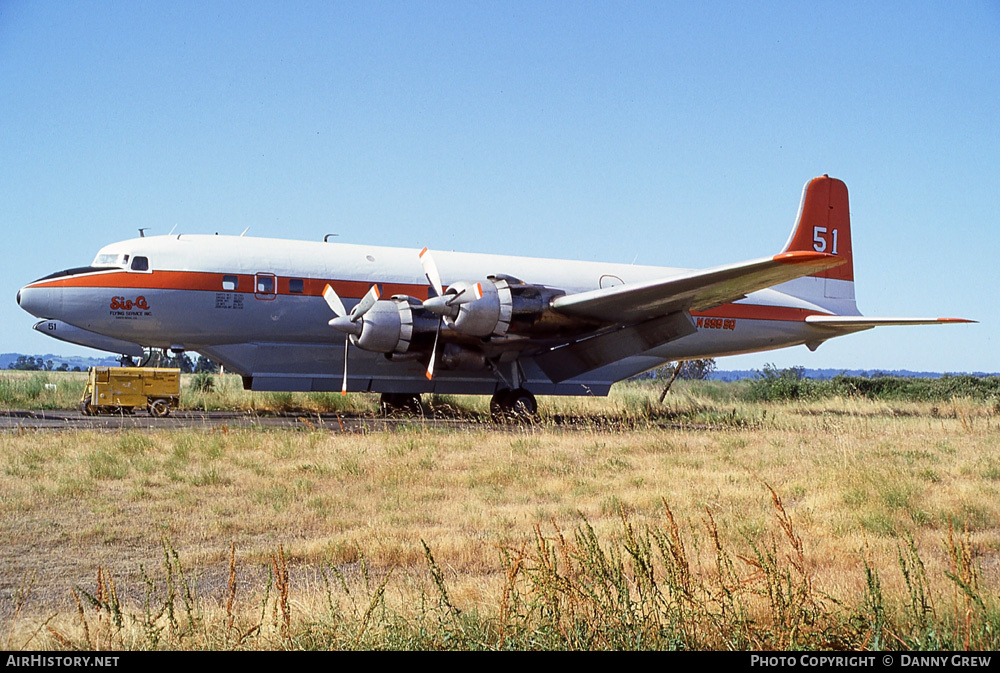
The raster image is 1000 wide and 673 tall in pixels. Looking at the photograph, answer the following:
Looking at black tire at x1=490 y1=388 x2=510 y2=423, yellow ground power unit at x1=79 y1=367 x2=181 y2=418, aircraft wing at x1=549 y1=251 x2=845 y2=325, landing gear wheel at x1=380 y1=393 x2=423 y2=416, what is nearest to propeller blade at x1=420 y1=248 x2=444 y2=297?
aircraft wing at x1=549 y1=251 x2=845 y2=325

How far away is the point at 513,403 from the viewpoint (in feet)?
57.1

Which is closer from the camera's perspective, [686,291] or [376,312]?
[376,312]

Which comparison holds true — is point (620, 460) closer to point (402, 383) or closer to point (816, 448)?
point (816, 448)

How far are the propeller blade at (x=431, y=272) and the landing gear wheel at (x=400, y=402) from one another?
3.24m

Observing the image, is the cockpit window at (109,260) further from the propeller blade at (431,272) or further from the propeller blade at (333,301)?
the propeller blade at (431,272)

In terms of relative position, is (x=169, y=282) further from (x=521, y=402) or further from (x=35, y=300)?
(x=521, y=402)

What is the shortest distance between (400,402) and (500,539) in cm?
1354

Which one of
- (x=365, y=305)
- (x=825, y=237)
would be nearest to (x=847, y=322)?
(x=825, y=237)

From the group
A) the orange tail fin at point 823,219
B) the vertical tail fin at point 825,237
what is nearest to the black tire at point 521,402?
the vertical tail fin at point 825,237

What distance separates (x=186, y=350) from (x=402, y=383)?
4555mm

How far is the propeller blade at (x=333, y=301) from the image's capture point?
16.6 m

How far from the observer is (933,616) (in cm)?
395

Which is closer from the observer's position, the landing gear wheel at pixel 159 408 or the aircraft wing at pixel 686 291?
the aircraft wing at pixel 686 291

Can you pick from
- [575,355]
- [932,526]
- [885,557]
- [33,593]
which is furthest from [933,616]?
[575,355]
